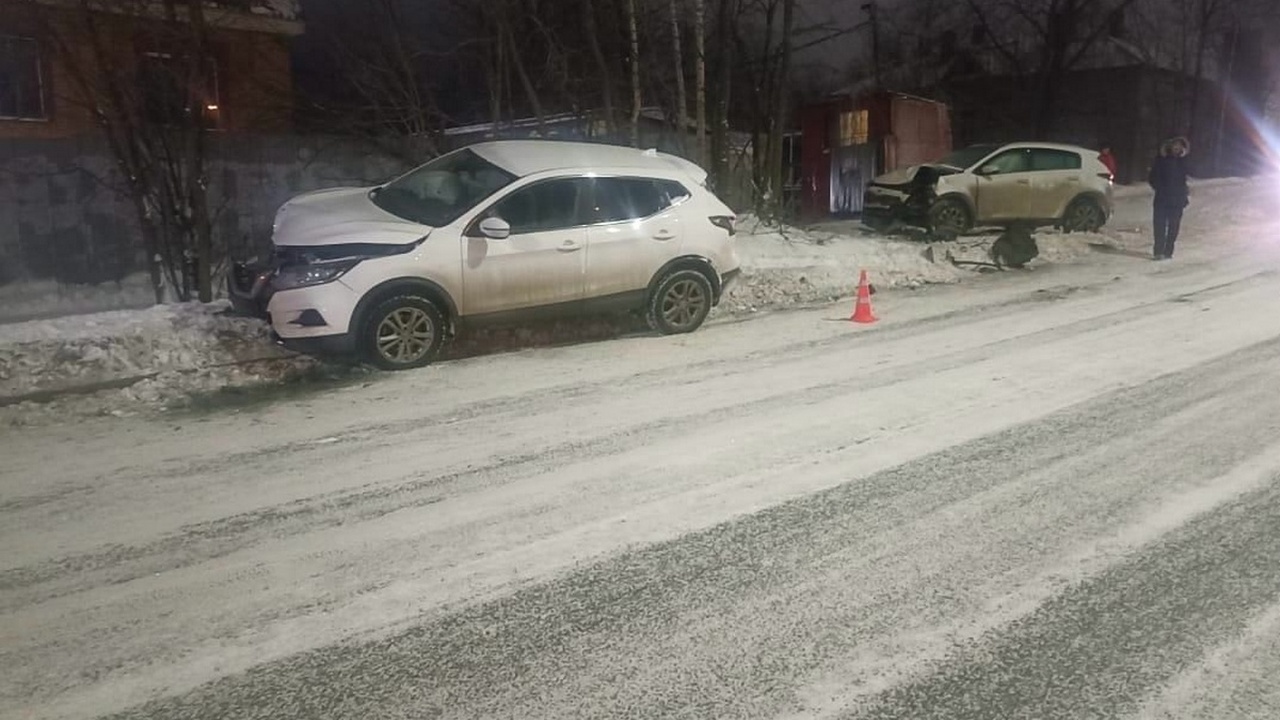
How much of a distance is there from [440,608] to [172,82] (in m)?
8.72

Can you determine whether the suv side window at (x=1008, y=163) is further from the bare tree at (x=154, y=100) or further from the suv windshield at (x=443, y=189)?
the bare tree at (x=154, y=100)

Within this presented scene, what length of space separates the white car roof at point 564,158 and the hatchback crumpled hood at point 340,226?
121 centimetres

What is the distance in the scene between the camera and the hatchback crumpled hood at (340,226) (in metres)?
8.01

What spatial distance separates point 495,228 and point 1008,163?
1199cm

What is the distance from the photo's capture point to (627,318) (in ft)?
33.9

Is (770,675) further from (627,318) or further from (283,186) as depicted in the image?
(283,186)

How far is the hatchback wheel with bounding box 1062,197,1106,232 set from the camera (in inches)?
690

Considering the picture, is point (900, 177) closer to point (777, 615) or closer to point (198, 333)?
point (198, 333)

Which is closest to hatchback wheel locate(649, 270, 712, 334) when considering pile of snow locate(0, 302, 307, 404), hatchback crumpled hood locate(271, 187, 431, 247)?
hatchback crumpled hood locate(271, 187, 431, 247)

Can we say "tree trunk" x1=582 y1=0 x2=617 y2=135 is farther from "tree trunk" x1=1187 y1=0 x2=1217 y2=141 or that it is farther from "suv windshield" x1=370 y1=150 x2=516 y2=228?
"tree trunk" x1=1187 y1=0 x2=1217 y2=141

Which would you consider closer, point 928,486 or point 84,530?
→ point 84,530

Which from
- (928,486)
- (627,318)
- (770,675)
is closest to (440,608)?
(770,675)

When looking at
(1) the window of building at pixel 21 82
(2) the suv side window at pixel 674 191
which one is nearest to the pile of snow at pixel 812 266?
(2) the suv side window at pixel 674 191

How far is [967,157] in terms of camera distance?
17.4 meters
